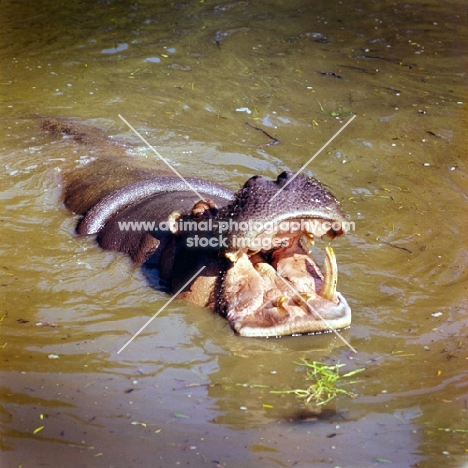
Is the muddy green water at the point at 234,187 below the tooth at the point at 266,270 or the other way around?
below

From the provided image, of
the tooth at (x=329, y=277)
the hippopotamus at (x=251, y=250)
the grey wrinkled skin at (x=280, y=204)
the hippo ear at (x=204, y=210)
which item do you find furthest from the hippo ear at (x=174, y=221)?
the tooth at (x=329, y=277)

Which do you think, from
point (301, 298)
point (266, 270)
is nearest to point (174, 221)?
point (266, 270)

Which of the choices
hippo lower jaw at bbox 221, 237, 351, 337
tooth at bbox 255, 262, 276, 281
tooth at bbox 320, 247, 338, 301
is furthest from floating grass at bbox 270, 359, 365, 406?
tooth at bbox 255, 262, 276, 281

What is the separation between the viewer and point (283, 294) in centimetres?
441

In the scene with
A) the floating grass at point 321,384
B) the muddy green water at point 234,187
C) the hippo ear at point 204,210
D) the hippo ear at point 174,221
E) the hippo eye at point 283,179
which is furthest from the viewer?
the hippo ear at point 174,221

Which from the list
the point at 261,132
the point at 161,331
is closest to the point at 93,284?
the point at 161,331

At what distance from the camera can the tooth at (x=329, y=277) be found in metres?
4.21

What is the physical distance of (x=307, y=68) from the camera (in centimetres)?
898

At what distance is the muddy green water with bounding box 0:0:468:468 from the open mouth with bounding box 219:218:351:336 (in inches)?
4.6

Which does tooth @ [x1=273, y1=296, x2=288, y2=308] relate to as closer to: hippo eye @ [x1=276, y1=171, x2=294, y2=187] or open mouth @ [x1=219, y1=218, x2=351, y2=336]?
open mouth @ [x1=219, y1=218, x2=351, y2=336]

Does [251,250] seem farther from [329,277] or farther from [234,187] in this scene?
[234,187]

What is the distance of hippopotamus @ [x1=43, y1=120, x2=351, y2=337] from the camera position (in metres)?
4.07

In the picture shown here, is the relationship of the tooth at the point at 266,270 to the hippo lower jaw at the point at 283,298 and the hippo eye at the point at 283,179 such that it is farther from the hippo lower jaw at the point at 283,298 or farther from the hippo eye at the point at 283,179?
the hippo eye at the point at 283,179

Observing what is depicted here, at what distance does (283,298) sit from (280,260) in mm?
353
